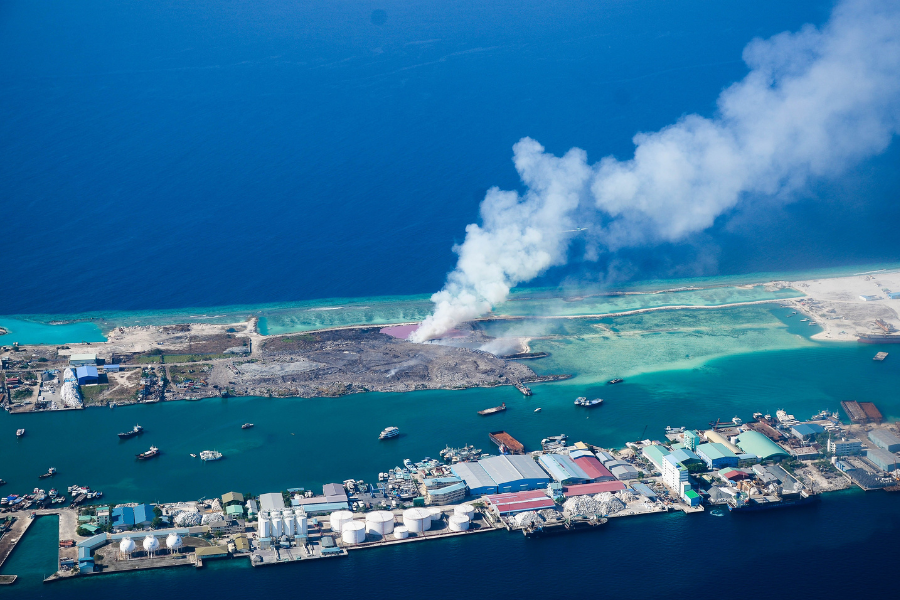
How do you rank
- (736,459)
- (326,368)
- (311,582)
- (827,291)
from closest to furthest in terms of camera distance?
(311,582) → (736,459) → (326,368) → (827,291)

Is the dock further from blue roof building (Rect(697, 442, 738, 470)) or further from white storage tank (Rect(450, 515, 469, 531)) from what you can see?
blue roof building (Rect(697, 442, 738, 470))

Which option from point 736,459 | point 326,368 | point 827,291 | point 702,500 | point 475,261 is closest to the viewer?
point 702,500

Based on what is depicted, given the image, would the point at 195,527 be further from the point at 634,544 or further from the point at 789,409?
the point at 789,409

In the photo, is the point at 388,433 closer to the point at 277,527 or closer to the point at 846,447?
the point at 277,527

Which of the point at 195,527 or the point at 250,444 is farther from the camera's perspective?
the point at 250,444

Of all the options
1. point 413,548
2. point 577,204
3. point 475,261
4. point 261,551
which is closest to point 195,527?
point 261,551

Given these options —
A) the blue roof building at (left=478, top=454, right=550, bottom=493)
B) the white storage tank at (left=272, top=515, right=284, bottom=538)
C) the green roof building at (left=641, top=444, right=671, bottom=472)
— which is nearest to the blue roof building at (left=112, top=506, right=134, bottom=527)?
the white storage tank at (left=272, top=515, right=284, bottom=538)

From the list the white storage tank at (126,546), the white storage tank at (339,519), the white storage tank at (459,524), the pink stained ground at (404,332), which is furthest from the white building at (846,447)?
the white storage tank at (126,546)
